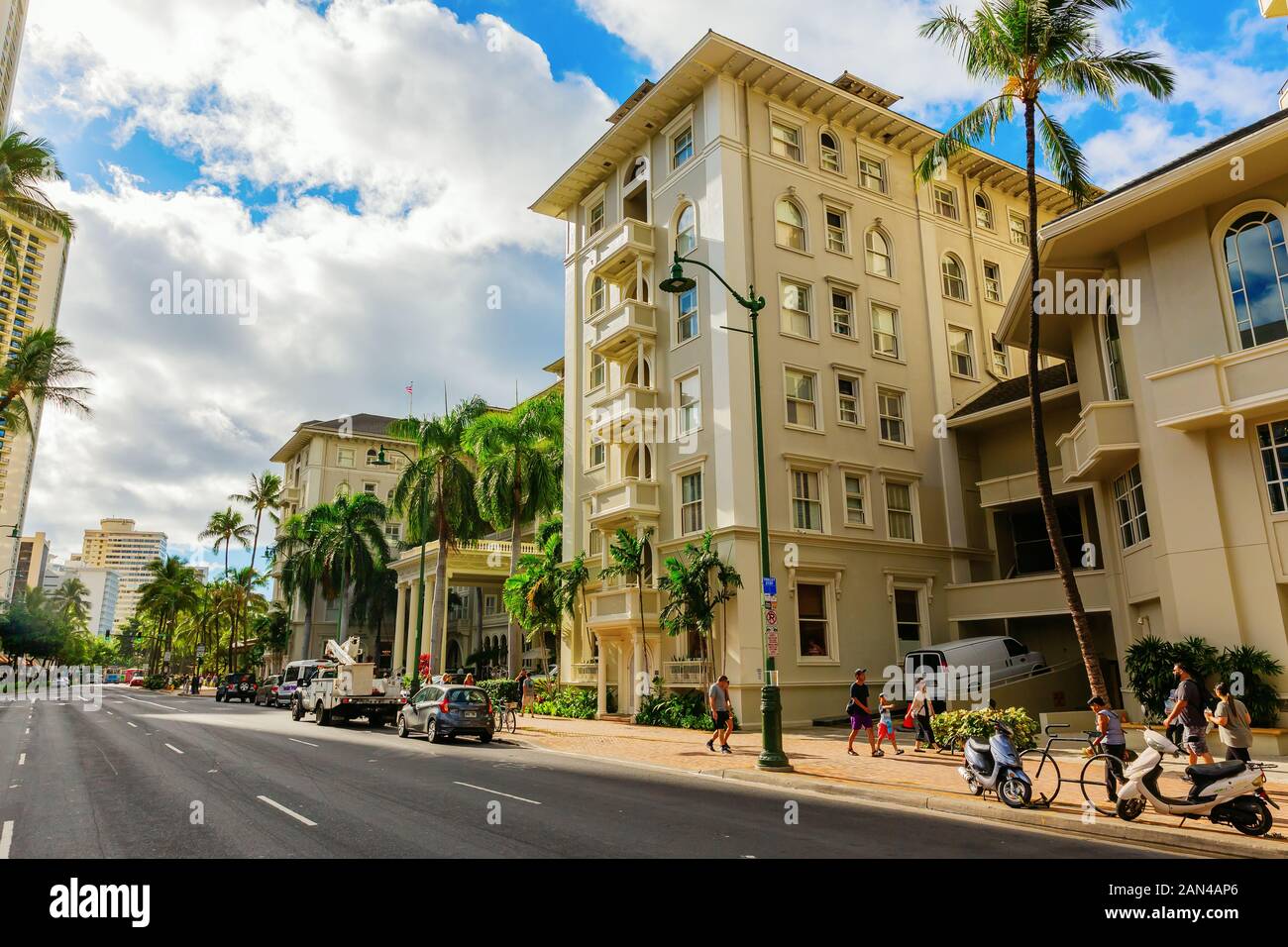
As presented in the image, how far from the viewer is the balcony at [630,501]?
29.7 metres

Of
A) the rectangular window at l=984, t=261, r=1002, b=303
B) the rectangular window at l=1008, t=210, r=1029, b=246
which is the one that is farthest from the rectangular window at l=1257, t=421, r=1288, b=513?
the rectangular window at l=1008, t=210, r=1029, b=246

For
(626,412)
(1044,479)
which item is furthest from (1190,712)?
(626,412)

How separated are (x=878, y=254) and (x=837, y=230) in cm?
221

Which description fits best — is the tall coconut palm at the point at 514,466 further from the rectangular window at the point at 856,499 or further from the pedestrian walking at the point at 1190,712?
the pedestrian walking at the point at 1190,712

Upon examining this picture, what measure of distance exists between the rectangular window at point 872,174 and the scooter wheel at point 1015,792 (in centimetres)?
2713

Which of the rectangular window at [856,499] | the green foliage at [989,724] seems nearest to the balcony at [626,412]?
the rectangular window at [856,499]

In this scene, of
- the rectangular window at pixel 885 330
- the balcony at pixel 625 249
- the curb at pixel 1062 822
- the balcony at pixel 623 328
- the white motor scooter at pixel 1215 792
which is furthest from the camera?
the balcony at pixel 625 249

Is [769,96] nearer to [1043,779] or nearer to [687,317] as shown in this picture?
[687,317]

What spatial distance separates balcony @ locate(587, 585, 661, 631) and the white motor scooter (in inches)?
748

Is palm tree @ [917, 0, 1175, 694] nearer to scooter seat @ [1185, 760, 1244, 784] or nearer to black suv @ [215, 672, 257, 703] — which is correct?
scooter seat @ [1185, 760, 1244, 784]

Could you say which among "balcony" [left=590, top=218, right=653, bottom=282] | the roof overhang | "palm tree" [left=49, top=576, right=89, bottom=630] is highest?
the roof overhang

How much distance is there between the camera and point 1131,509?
20.8 metres

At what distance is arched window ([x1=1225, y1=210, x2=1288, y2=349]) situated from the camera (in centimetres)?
1688
